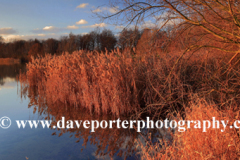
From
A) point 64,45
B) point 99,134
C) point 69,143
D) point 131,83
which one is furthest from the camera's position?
point 64,45

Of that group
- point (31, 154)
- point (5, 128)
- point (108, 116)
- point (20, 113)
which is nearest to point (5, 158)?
point (31, 154)

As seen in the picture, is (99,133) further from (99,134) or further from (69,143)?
(69,143)

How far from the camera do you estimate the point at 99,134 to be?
4.30 metres

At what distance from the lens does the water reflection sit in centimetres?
354

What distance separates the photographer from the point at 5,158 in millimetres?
3461

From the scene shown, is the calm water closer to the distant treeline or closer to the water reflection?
the water reflection

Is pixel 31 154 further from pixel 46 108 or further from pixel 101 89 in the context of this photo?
pixel 46 108

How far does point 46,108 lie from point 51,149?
274cm

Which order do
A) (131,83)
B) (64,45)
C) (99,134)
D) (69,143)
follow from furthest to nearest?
(64,45), (131,83), (99,134), (69,143)

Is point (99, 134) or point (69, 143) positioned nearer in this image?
point (69, 143)

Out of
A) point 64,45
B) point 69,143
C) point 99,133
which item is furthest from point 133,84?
point 64,45

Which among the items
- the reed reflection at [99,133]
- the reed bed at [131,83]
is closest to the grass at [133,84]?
the reed bed at [131,83]

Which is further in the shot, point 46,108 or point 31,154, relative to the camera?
point 46,108

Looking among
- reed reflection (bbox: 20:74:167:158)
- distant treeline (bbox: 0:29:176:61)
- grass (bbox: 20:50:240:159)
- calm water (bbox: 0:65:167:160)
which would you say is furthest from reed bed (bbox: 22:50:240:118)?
distant treeline (bbox: 0:29:176:61)
